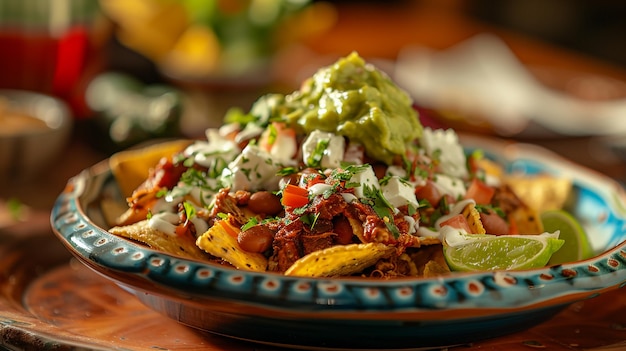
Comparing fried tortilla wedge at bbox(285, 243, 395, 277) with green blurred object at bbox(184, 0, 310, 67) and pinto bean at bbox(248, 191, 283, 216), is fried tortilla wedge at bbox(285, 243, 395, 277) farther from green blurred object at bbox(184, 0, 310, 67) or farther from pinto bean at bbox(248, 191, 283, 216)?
green blurred object at bbox(184, 0, 310, 67)

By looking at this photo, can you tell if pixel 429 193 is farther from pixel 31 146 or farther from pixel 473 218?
pixel 31 146

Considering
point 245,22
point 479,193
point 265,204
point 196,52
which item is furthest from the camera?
point 196,52

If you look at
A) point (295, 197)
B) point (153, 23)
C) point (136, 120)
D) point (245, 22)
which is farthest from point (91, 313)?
point (245, 22)

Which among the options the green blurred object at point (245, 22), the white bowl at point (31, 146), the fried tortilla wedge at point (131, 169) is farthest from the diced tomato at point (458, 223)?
the green blurred object at point (245, 22)

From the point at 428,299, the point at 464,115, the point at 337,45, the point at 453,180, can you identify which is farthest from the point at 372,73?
the point at 337,45

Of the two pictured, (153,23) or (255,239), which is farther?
(153,23)

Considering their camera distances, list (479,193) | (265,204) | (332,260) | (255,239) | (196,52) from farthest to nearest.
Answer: (196,52)
(479,193)
(265,204)
(255,239)
(332,260)

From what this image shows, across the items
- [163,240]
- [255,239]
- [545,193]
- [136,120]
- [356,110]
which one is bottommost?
[136,120]

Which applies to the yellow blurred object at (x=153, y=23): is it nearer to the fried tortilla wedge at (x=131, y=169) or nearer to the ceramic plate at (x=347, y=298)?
the fried tortilla wedge at (x=131, y=169)
